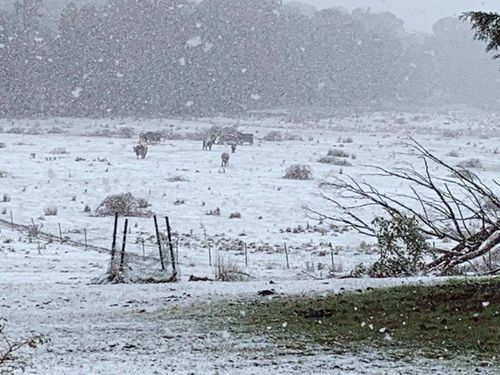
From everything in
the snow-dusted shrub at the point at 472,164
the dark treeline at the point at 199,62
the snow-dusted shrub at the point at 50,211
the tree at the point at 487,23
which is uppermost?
the dark treeline at the point at 199,62

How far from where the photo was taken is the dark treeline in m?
65.0

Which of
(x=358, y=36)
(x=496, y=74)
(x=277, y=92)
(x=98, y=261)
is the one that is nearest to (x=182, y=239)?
(x=98, y=261)

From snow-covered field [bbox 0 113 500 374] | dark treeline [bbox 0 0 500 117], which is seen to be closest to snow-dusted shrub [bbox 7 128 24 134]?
snow-covered field [bbox 0 113 500 374]

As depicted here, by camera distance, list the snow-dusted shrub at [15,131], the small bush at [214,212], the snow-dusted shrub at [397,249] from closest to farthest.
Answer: the snow-dusted shrub at [397,249]
the small bush at [214,212]
the snow-dusted shrub at [15,131]

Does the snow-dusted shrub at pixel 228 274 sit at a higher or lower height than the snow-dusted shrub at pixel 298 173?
lower

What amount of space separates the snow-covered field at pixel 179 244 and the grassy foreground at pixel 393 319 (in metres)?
0.45

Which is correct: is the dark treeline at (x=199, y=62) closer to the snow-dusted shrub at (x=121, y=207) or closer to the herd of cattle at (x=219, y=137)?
the herd of cattle at (x=219, y=137)

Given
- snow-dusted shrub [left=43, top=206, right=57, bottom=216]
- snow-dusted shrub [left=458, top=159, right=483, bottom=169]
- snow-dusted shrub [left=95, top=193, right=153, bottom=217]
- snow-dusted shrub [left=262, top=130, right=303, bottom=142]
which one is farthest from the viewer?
snow-dusted shrub [left=262, top=130, right=303, bottom=142]

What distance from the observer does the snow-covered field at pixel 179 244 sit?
23.0 ft

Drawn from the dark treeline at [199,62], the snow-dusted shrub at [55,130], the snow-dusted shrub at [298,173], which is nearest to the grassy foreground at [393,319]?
the snow-dusted shrub at [298,173]

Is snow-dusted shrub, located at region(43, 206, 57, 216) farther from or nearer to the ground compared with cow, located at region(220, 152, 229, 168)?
nearer to the ground

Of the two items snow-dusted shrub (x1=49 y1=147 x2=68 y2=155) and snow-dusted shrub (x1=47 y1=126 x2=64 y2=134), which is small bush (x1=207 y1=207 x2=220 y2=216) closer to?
snow-dusted shrub (x1=49 y1=147 x2=68 y2=155)

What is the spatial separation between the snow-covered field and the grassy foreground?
1.47 ft

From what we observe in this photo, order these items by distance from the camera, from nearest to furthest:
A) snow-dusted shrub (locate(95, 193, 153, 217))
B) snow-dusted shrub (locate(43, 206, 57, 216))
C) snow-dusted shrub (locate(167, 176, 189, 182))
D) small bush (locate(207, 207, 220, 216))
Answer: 1. snow-dusted shrub (locate(43, 206, 57, 216))
2. snow-dusted shrub (locate(95, 193, 153, 217))
3. small bush (locate(207, 207, 220, 216))
4. snow-dusted shrub (locate(167, 176, 189, 182))
